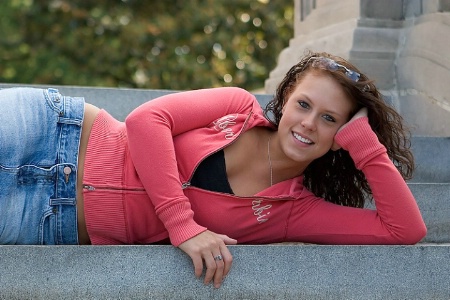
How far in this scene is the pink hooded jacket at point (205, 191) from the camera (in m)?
2.78

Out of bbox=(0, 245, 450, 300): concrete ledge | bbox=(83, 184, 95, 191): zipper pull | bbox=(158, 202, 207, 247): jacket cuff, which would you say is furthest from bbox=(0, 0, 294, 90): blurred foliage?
→ bbox=(0, 245, 450, 300): concrete ledge

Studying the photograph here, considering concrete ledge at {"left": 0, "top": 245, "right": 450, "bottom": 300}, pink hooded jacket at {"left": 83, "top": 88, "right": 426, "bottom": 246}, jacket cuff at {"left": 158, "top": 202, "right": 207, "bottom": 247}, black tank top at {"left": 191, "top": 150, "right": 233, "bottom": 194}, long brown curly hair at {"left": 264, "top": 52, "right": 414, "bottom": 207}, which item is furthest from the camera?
long brown curly hair at {"left": 264, "top": 52, "right": 414, "bottom": 207}

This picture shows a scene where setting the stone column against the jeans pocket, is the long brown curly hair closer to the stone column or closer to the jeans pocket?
the jeans pocket

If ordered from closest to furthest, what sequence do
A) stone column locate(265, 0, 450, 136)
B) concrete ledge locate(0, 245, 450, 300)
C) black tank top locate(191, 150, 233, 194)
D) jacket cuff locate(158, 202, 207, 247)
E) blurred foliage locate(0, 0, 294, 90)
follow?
concrete ledge locate(0, 245, 450, 300) < jacket cuff locate(158, 202, 207, 247) < black tank top locate(191, 150, 233, 194) < stone column locate(265, 0, 450, 136) < blurred foliage locate(0, 0, 294, 90)

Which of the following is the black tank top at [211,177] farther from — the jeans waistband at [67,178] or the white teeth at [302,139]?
the jeans waistband at [67,178]

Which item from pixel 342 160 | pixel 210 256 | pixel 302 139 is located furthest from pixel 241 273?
pixel 342 160

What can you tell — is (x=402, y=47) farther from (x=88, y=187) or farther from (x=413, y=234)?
(x=88, y=187)

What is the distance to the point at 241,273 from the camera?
8.29ft

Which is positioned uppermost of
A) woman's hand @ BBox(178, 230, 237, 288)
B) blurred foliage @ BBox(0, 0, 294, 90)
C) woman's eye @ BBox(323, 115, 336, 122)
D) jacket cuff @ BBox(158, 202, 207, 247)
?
woman's eye @ BBox(323, 115, 336, 122)

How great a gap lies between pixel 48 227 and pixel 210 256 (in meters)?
0.66

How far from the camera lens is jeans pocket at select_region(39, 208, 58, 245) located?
281 cm

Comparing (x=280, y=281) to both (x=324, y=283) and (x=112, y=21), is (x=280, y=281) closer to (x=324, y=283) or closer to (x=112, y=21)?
(x=324, y=283)

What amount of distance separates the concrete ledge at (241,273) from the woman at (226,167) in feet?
0.80

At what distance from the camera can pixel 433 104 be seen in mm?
4488
